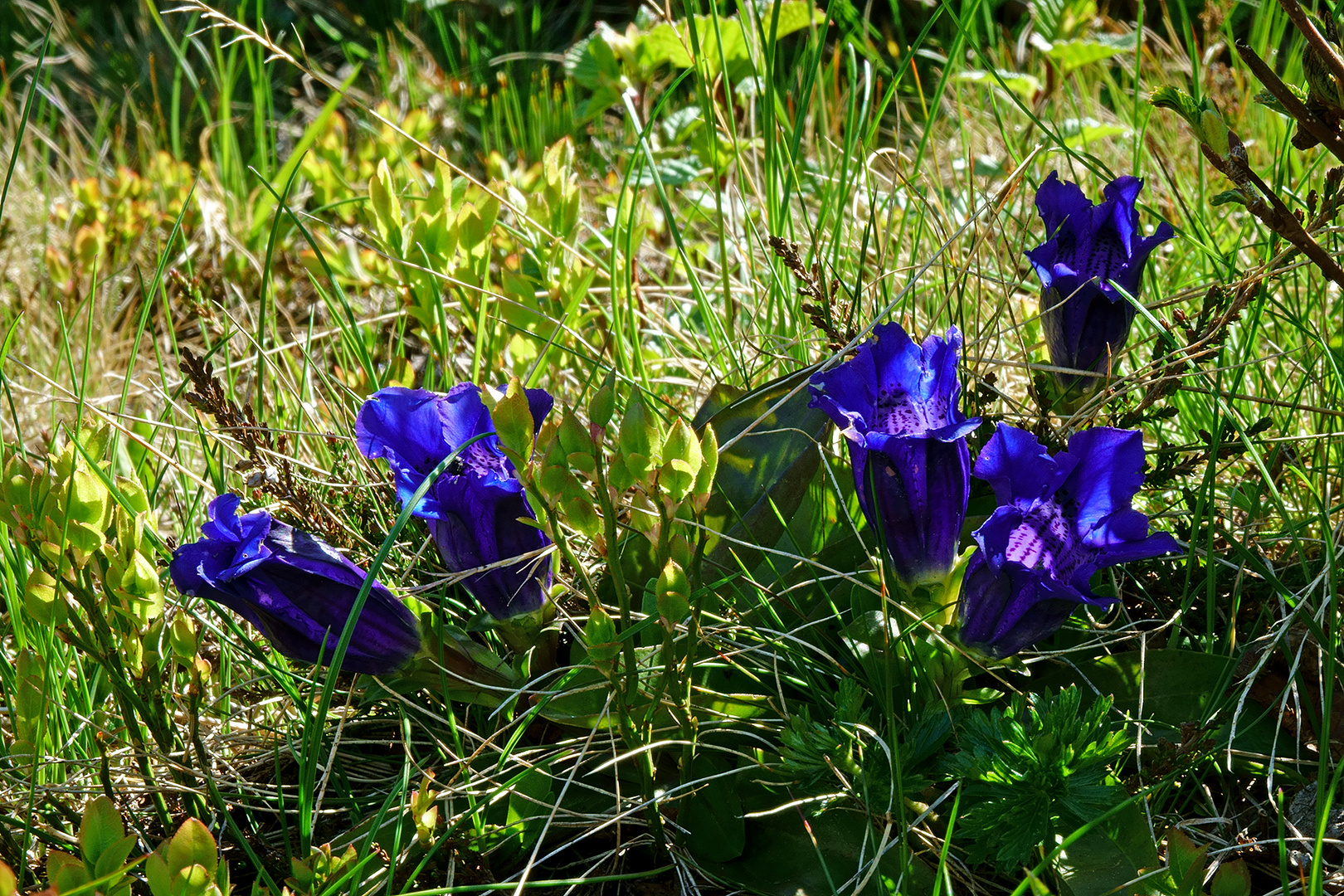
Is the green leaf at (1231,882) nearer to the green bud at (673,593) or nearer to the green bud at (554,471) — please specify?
the green bud at (673,593)

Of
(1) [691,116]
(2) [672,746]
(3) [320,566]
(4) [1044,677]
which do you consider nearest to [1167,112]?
(1) [691,116]

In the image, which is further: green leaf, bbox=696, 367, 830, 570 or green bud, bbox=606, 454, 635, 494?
green leaf, bbox=696, 367, 830, 570

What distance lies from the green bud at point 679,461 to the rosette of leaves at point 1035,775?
0.43 metres

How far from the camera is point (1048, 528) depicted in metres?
1.20

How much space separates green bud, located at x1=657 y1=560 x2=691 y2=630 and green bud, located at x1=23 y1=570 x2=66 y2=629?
632 millimetres

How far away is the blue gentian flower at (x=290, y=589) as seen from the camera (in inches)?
46.4

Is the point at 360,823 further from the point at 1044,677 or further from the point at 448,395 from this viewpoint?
the point at 1044,677

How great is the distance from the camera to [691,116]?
271 centimetres

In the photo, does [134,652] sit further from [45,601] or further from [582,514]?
[582,514]

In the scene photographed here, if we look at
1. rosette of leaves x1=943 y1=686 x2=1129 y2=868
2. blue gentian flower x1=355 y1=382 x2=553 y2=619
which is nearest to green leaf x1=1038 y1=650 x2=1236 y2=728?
rosette of leaves x1=943 y1=686 x2=1129 y2=868

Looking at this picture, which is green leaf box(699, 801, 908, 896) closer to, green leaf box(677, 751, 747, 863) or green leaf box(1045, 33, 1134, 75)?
green leaf box(677, 751, 747, 863)

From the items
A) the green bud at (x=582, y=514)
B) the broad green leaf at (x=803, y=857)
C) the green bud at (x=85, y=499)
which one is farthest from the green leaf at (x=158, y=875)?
the broad green leaf at (x=803, y=857)

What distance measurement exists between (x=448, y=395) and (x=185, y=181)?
2318 mm

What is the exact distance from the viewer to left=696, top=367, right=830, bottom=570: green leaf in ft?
4.81
